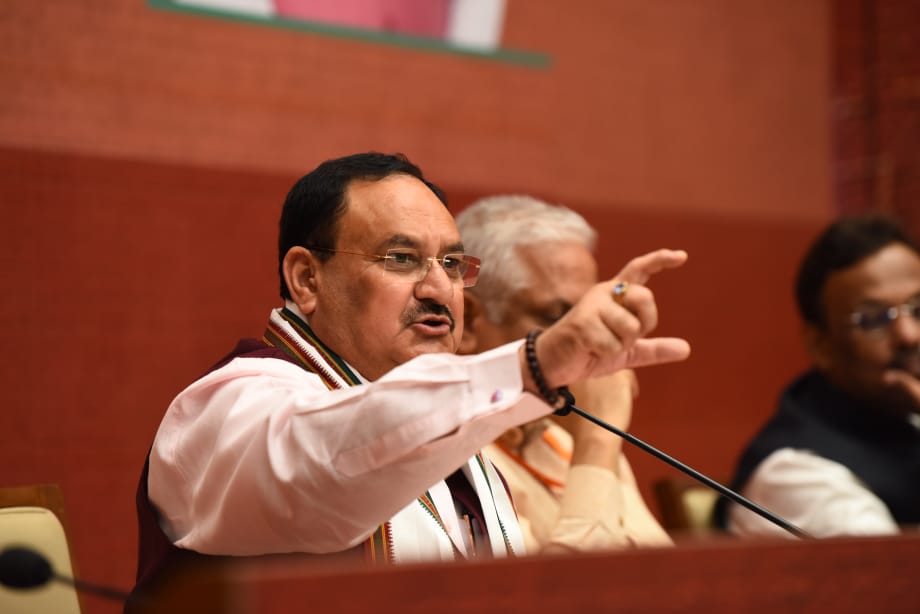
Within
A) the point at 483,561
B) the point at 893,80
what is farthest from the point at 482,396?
the point at 893,80

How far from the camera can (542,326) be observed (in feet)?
7.58

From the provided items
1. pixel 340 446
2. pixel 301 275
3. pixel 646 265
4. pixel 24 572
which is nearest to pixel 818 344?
pixel 301 275

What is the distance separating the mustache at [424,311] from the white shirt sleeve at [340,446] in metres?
0.37

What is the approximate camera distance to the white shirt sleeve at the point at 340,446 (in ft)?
3.71

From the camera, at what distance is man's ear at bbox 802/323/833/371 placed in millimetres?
2834

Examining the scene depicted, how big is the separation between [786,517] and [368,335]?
139cm

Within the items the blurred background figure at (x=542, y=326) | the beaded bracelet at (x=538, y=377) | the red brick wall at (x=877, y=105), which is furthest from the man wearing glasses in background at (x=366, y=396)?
the red brick wall at (x=877, y=105)

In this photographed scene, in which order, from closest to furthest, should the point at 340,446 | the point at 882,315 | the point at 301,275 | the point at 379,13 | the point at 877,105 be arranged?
1. the point at 340,446
2. the point at 301,275
3. the point at 882,315
4. the point at 379,13
5. the point at 877,105

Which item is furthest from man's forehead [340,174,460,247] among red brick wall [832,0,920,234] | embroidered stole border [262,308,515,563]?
red brick wall [832,0,920,234]

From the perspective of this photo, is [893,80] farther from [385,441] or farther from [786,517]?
[385,441]

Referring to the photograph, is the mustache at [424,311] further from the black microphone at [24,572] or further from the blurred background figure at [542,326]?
the black microphone at [24,572]

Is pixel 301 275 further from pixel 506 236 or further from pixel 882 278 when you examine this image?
pixel 882 278

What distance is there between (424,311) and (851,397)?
156 centimetres

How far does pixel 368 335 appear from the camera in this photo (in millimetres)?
1677
